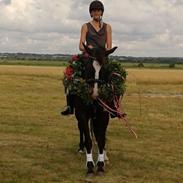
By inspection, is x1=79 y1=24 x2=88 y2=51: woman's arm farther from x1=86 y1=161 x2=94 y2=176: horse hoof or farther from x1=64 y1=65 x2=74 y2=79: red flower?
x1=86 y1=161 x2=94 y2=176: horse hoof

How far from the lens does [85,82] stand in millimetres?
7730

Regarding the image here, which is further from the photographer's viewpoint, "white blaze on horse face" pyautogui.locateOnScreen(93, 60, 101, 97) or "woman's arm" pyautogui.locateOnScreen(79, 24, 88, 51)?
"woman's arm" pyautogui.locateOnScreen(79, 24, 88, 51)

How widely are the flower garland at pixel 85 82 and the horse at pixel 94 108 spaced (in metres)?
0.08

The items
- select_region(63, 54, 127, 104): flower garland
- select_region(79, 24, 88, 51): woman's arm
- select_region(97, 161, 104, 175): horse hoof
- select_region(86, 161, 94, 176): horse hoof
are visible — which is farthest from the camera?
select_region(79, 24, 88, 51): woman's arm

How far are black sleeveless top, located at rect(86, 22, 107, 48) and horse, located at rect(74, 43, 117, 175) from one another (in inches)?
20.8

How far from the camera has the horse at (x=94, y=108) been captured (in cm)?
765

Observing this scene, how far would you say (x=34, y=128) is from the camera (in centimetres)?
1401

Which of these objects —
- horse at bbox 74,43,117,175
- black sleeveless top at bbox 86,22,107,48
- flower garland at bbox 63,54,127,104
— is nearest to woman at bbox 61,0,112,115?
black sleeveless top at bbox 86,22,107,48

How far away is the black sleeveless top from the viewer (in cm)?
824

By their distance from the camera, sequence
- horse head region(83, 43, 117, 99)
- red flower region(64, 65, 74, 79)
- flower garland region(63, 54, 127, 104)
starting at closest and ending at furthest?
horse head region(83, 43, 117, 99) < flower garland region(63, 54, 127, 104) < red flower region(64, 65, 74, 79)

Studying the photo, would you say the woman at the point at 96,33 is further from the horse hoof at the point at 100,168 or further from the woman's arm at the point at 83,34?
the horse hoof at the point at 100,168

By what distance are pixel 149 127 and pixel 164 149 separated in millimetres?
4273

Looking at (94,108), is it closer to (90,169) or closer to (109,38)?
(90,169)

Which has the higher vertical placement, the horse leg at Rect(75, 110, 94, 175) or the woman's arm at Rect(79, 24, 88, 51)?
the woman's arm at Rect(79, 24, 88, 51)
